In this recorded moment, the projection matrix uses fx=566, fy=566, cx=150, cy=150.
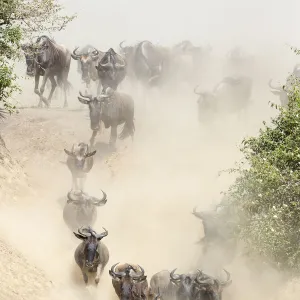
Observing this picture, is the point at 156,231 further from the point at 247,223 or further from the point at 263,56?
the point at 263,56

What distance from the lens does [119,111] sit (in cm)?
3017

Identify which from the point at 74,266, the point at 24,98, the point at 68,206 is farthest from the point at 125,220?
the point at 24,98

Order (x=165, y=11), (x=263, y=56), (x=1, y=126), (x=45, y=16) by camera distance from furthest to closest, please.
→ (x=165, y=11) → (x=263, y=56) → (x=1, y=126) → (x=45, y=16)

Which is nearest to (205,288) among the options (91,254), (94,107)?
(91,254)

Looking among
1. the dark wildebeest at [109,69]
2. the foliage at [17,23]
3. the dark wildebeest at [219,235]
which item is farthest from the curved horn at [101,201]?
the dark wildebeest at [109,69]

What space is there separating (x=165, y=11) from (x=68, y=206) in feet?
299

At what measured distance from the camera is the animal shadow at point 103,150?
29.8m

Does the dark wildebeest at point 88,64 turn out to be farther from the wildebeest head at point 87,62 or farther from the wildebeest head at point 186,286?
the wildebeest head at point 186,286

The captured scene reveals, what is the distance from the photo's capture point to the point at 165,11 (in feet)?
358

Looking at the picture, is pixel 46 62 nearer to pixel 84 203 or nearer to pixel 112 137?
pixel 112 137

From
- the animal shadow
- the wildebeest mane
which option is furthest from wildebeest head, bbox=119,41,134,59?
the animal shadow

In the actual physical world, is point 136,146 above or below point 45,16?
below

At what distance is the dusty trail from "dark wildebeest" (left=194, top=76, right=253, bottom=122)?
122 cm

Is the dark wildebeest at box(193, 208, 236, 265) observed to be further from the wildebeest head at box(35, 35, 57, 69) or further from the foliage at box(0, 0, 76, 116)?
the wildebeest head at box(35, 35, 57, 69)
